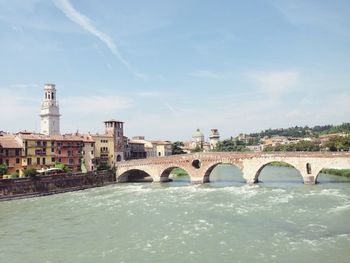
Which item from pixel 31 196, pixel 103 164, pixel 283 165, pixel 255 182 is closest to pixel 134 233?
pixel 31 196

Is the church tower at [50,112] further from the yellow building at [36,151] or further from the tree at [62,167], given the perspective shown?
the tree at [62,167]

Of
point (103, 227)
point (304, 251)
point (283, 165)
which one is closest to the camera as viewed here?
point (304, 251)

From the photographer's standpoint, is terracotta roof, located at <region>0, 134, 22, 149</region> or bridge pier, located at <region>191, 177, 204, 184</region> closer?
terracotta roof, located at <region>0, 134, 22, 149</region>

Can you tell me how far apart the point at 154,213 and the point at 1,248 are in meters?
11.1

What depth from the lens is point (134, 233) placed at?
2450cm

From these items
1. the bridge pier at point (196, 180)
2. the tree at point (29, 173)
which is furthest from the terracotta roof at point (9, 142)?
the bridge pier at point (196, 180)

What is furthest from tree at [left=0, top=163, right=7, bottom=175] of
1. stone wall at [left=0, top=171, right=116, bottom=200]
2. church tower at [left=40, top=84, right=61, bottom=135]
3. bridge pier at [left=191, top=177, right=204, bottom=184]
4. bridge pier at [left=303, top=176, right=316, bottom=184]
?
bridge pier at [left=303, top=176, right=316, bottom=184]

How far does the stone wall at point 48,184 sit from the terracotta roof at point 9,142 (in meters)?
6.29

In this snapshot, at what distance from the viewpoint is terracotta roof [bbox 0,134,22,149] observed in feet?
157

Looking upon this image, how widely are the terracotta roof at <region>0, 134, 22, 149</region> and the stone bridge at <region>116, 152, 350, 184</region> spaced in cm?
1339

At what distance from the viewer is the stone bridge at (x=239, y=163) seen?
1670 inches

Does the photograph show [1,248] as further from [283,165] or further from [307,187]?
[283,165]

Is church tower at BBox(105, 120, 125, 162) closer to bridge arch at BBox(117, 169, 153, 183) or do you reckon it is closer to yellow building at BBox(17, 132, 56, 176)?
bridge arch at BBox(117, 169, 153, 183)

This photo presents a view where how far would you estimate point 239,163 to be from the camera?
1879 inches
